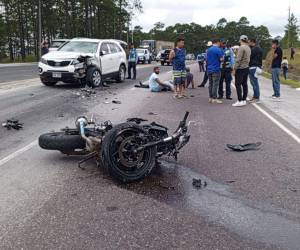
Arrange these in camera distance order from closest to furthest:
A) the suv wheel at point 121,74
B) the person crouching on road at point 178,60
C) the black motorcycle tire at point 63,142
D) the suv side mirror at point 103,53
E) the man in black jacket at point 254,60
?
the black motorcycle tire at point 63,142
the man in black jacket at point 254,60
the person crouching on road at point 178,60
the suv side mirror at point 103,53
the suv wheel at point 121,74

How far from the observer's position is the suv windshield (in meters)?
16.4

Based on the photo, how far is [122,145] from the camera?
4988 mm

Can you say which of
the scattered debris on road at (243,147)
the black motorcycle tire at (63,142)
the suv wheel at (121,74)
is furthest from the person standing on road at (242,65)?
the suv wheel at (121,74)

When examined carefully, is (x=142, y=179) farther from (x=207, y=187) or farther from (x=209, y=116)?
(x=209, y=116)

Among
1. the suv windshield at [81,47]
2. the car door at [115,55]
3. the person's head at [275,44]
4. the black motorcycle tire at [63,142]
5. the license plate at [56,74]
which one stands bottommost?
the license plate at [56,74]

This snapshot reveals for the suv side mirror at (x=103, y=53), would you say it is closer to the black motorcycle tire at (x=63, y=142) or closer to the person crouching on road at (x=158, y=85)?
the person crouching on road at (x=158, y=85)

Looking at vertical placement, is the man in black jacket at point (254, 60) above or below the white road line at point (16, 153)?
above

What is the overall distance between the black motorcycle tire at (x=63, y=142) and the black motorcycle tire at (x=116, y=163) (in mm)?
801

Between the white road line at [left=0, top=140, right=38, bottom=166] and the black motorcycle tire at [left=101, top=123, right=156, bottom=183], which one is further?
the white road line at [left=0, top=140, right=38, bottom=166]

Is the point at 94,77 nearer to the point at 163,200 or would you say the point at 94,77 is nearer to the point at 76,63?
the point at 76,63

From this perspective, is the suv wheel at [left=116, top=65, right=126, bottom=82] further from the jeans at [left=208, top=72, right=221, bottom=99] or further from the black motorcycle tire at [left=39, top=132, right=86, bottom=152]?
the black motorcycle tire at [left=39, top=132, right=86, bottom=152]

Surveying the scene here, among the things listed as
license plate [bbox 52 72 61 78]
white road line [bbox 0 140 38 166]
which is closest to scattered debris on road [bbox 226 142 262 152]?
white road line [bbox 0 140 38 166]

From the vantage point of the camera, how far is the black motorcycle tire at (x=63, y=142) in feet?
18.6

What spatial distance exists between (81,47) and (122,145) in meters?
12.3
